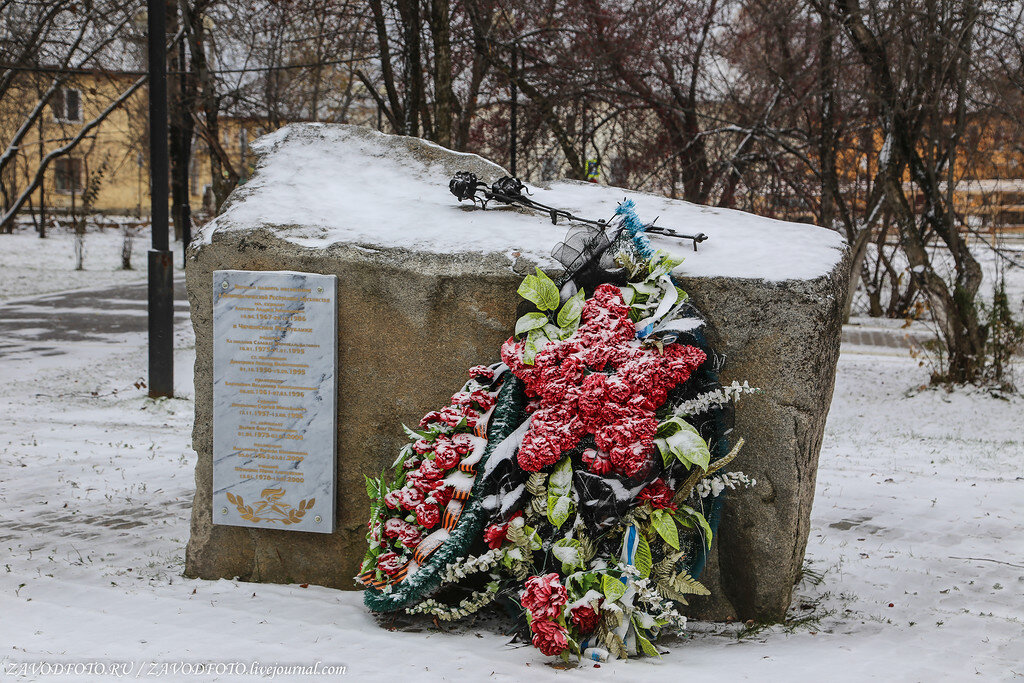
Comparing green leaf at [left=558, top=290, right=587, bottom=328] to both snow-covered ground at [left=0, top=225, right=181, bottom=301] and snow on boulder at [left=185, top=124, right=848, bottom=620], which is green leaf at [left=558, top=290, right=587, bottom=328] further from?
snow-covered ground at [left=0, top=225, right=181, bottom=301]

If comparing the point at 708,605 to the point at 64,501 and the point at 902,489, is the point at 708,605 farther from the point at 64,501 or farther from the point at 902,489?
the point at 64,501

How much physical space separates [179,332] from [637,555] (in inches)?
386

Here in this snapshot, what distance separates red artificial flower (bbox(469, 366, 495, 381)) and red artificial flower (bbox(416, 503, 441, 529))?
1.81 feet

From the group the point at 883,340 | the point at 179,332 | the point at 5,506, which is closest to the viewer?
the point at 5,506

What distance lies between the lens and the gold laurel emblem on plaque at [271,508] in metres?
3.75

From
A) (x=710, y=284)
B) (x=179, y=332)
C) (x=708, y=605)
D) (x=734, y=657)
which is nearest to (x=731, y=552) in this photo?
(x=708, y=605)

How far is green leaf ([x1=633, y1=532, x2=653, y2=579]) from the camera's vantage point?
10.2 feet

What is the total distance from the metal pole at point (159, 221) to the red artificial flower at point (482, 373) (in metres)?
4.69

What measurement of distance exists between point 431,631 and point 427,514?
44cm

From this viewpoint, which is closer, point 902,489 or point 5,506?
point 5,506

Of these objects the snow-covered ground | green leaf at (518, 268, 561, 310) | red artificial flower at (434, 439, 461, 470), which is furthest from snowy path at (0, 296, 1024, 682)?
the snow-covered ground

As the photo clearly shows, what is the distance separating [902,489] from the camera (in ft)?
18.1

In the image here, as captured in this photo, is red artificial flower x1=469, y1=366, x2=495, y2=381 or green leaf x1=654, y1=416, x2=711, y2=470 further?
red artificial flower x1=469, y1=366, x2=495, y2=381

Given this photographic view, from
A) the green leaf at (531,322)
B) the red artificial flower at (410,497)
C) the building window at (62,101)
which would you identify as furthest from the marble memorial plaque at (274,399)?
the building window at (62,101)
